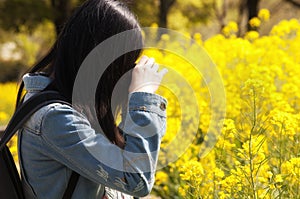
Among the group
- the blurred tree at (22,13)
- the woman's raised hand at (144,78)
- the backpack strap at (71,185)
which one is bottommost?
the backpack strap at (71,185)

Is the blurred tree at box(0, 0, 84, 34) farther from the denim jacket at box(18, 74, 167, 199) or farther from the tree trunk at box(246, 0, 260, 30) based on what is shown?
the denim jacket at box(18, 74, 167, 199)

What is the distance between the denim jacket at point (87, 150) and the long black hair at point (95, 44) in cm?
11

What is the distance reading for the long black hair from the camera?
6.38 ft

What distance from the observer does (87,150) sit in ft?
6.00

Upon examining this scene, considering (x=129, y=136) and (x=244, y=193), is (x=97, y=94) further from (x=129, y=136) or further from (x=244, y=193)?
(x=244, y=193)

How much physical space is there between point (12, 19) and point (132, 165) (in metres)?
11.6

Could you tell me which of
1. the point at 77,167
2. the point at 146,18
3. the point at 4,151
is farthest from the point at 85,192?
the point at 146,18

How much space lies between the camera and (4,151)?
1991 mm

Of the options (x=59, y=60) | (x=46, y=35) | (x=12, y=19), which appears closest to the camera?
(x=59, y=60)

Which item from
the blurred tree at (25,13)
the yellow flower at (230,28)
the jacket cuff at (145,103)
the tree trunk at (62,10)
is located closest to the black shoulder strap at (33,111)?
the jacket cuff at (145,103)

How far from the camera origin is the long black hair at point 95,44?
1945mm

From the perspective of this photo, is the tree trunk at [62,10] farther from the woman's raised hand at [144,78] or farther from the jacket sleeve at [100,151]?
the jacket sleeve at [100,151]

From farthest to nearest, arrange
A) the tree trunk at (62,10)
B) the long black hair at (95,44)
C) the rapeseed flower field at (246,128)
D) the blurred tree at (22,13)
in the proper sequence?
the tree trunk at (62,10) → the blurred tree at (22,13) → the rapeseed flower field at (246,128) → the long black hair at (95,44)

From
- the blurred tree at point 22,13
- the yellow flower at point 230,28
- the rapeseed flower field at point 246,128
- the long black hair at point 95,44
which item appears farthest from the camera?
the blurred tree at point 22,13
